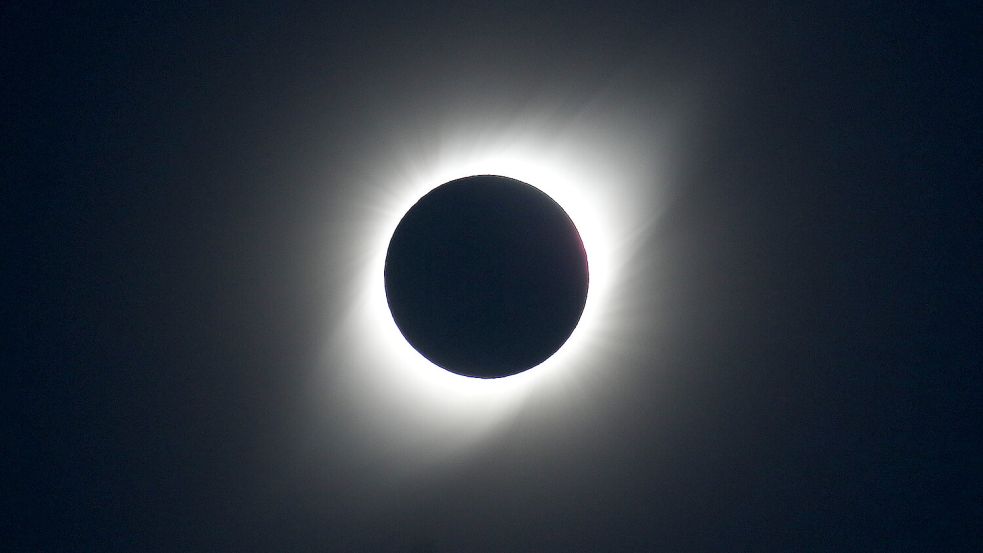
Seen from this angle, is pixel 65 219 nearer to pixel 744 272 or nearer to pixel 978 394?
pixel 744 272

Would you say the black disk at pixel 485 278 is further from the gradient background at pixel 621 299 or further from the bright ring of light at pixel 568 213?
the gradient background at pixel 621 299

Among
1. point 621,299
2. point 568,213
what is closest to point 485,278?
point 568,213

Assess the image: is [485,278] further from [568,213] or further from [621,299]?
[621,299]

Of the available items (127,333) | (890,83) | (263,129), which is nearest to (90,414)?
(127,333)

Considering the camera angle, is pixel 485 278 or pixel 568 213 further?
pixel 568 213

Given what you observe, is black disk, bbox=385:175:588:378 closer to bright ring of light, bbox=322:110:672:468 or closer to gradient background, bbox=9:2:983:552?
bright ring of light, bbox=322:110:672:468

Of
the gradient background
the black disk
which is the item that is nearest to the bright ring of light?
the gradient background

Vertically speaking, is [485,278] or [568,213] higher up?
[568,213]
